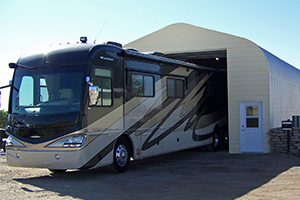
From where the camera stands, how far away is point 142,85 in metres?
11.4

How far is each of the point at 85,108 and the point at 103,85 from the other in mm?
939

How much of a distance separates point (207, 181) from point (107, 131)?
2.70 metres

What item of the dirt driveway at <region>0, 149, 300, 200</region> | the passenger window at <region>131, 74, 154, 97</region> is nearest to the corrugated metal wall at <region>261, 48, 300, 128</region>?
the dirt driveway at <region>0, 149, 300, 200</region>

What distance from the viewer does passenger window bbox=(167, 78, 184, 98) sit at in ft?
41.9

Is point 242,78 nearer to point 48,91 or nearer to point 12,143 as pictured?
point 48,91

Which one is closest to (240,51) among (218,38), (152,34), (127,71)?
(218,38)

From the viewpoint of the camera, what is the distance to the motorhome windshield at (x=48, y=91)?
9172mm

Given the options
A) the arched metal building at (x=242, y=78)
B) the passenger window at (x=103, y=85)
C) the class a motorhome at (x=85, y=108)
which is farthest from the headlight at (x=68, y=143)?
the arched metal building at (x=242, y=78)

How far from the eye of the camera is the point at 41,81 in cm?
948

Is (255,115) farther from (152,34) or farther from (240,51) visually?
(152,34)

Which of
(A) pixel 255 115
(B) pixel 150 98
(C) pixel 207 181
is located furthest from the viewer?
(A) pixel 255 115

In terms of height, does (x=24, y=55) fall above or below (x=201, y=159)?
above

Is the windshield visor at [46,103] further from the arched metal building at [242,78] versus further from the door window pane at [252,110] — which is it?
the door window pane at [252,110]

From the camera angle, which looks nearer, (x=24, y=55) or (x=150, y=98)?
(x=24, y=55)
